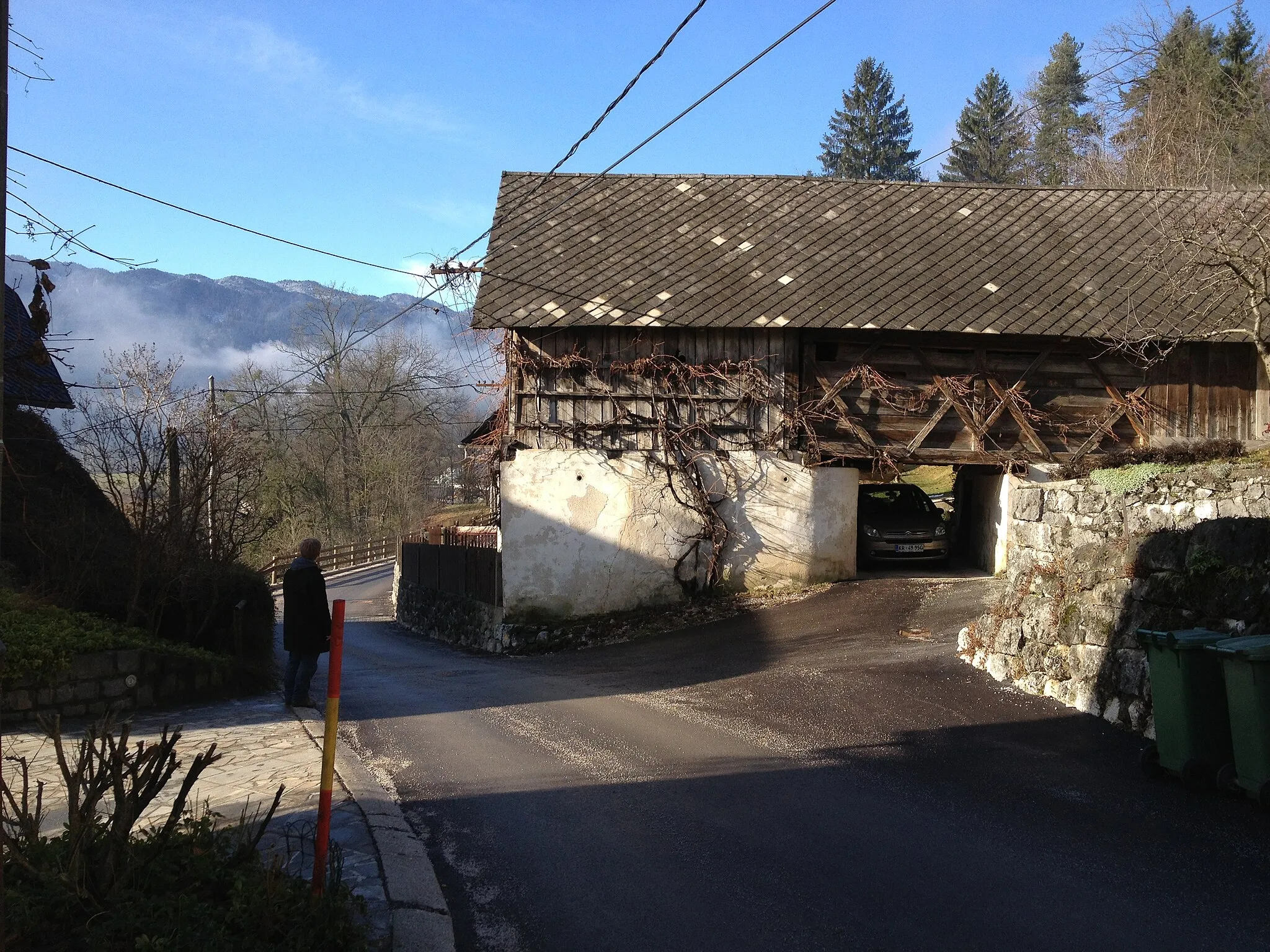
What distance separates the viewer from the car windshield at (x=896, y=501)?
19.4 meters

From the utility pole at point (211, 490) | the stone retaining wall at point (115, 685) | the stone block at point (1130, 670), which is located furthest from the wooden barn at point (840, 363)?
the stone block at point (1130, 670)

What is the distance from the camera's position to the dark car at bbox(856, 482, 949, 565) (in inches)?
729

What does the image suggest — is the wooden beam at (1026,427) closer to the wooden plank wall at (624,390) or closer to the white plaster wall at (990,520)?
the white plaster wall at (990,520)

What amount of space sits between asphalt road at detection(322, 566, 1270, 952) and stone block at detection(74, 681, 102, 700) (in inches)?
87.5

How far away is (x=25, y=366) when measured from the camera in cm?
757

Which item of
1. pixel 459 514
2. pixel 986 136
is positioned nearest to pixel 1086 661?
pixel 459 514

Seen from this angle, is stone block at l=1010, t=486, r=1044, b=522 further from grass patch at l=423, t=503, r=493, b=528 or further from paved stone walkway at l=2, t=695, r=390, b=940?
grass patch at l=423, t=503, r=493, b=528

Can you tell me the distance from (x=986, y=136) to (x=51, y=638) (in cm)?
5715

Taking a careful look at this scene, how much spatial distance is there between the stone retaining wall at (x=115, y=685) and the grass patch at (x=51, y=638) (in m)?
0.07

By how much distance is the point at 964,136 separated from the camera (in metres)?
57.6

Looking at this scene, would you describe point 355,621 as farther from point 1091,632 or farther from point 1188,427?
point 1091,632

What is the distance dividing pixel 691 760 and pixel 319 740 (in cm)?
310

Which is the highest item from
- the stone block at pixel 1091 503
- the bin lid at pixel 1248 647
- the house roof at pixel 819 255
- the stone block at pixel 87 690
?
the house roof at pixel 819 255

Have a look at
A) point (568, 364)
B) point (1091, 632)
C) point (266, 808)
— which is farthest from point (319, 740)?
point (568, 364)
